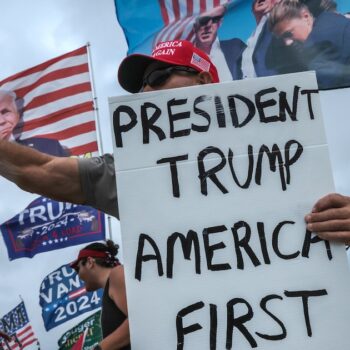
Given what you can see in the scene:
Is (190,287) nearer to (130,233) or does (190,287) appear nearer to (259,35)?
(130,233)

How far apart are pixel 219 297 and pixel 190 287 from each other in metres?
0.08

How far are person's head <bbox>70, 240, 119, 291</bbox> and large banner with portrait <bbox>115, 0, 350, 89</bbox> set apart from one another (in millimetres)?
3611

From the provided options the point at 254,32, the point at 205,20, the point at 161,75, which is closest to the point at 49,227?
the point at 205,20

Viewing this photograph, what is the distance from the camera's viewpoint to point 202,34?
754cm

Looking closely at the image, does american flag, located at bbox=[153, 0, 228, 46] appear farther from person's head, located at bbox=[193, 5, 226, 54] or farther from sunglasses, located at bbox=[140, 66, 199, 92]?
sunglasses, located at bbox=[140, 66, 199, 92]

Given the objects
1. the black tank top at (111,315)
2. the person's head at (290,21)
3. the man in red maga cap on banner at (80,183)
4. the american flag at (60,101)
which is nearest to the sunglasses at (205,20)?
the person's head at (290,21)

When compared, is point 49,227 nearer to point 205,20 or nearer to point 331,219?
point 205,20

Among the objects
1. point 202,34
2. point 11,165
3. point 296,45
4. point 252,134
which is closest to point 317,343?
point 252,134

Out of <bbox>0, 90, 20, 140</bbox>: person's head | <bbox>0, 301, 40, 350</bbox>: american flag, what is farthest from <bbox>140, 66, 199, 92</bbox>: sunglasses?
Result: <bbox>0, 301, 40, 350</bbox>: american flag

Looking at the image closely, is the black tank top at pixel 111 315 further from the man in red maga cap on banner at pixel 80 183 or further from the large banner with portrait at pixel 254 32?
the large banner with portrait at pixel 254 32

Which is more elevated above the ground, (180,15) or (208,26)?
Result: (180,15)

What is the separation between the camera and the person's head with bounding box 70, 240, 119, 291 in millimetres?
4012

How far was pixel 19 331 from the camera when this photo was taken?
428 inches

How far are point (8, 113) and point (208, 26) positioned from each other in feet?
9.72
